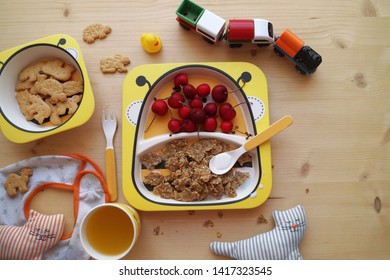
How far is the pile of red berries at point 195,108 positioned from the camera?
71 centimetres

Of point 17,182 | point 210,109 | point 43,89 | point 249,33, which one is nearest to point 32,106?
point 43,89

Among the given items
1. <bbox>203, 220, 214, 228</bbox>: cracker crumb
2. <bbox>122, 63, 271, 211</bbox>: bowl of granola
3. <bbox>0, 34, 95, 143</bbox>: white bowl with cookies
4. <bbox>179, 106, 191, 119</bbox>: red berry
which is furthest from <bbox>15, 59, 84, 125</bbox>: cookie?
<bbox>203, 220, 214, 228</bbox>: cracker crumb

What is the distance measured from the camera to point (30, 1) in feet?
2.58

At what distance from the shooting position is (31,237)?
0.69 metres

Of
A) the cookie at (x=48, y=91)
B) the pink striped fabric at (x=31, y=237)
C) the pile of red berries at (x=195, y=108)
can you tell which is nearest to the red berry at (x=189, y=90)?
the pile of red berries at (x=195, y=108)

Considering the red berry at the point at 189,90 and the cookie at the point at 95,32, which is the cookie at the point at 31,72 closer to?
the cookie at the point at 95,32

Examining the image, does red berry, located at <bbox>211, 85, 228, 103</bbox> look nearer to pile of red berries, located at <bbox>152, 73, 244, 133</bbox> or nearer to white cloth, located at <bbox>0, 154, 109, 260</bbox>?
pile of red berries, located at <bbox>152, 73, 244, 133</bbox>

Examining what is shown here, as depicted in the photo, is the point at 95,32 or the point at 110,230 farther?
the point at 95,32

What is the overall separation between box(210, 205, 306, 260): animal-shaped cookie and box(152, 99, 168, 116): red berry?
0.29 metres

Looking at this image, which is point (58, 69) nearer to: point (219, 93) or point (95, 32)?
point (95, 32)

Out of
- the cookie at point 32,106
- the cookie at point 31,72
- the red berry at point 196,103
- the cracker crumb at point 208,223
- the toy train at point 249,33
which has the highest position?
the toy train at point 249,33

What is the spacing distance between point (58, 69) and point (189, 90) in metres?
0.29

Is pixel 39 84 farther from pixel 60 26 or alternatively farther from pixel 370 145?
pixel 370 145

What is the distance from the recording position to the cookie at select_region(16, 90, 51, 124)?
28.5 inches
